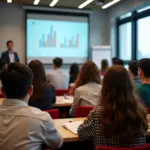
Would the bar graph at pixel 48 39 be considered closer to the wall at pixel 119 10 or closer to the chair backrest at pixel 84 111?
the wall at pixel 119 10

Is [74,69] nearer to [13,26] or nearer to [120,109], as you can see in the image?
[120,109]

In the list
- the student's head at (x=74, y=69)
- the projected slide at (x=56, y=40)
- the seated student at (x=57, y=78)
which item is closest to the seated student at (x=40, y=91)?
the seated student at (x=57, y=78)

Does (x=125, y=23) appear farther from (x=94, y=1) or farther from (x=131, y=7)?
(x=94, y=1)

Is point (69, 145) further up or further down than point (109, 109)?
further down

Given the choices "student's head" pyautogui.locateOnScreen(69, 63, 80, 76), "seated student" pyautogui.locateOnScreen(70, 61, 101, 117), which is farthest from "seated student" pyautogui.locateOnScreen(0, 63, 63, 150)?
"student's head" pyautogui.locateOnScreen(69, 63, 80, 76)

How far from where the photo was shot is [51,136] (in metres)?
1.51

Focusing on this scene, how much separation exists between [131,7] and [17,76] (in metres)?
6.78

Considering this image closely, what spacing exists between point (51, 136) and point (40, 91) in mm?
1386

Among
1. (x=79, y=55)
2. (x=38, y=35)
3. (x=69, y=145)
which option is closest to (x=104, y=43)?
(x=79, y=55)

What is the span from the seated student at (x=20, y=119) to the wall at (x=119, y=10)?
243 inches

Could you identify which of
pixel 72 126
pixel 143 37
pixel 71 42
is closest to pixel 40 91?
pixel 72 126

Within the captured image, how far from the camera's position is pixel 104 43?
9109 millimetres

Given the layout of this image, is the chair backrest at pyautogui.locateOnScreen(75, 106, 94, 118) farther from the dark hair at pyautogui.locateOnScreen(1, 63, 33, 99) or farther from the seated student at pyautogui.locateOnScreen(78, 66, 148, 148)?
the dark hair at pyautogui.locateOnScreen(1, 63, 33, 99)

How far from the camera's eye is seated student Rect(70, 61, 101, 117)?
2971 mm
